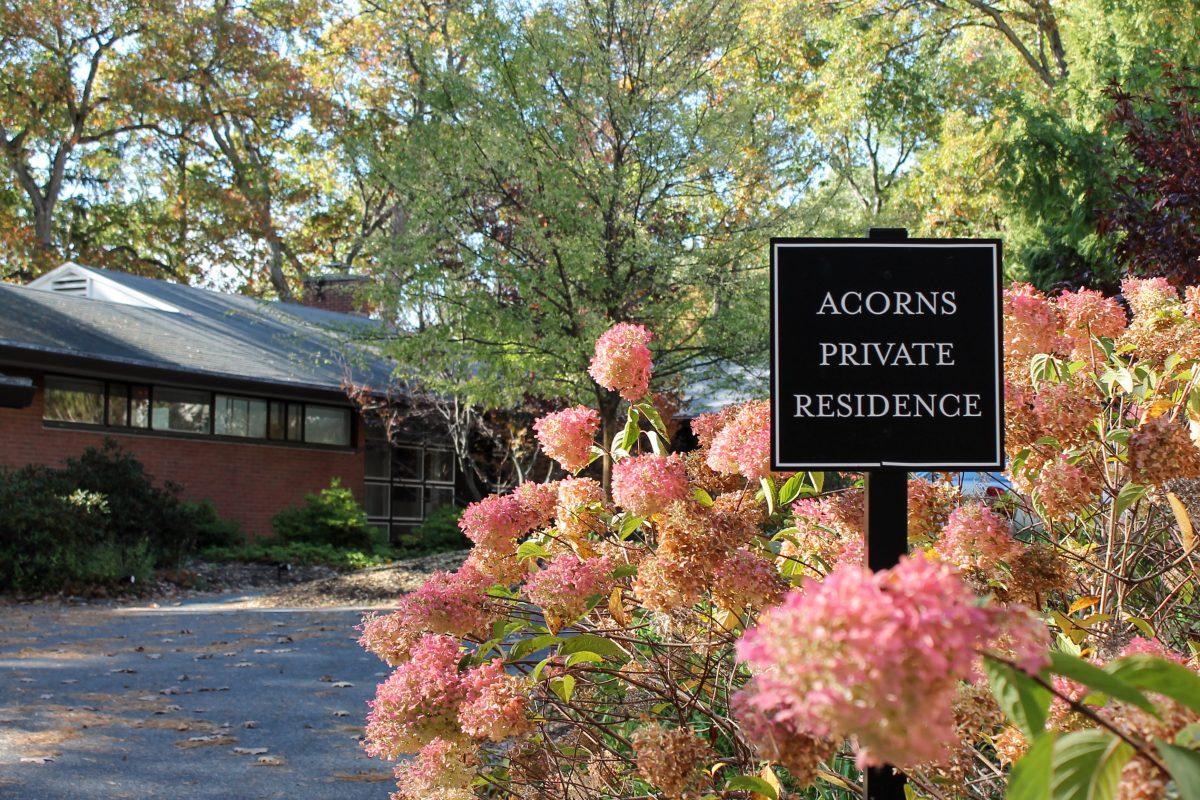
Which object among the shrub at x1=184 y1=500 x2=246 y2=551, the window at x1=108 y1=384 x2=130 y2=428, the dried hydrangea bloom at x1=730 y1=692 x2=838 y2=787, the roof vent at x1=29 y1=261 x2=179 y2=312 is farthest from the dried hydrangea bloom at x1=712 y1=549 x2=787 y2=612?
the roof vent at x1=29 y1=261 x2=179 y2=312

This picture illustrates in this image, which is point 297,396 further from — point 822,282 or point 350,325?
point 822,282

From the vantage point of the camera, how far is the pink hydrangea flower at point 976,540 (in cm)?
238

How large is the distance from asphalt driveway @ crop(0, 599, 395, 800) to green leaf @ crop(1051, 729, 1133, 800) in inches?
184

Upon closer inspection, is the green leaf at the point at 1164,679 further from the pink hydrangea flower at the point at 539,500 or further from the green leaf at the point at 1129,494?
the pink hydrangea flower at the point at 539,500

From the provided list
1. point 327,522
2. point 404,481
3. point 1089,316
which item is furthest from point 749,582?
point 404,481

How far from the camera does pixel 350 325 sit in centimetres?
1345

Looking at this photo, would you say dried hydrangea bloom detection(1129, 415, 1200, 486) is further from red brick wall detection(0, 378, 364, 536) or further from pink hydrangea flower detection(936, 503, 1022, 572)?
red brick wall detection(0, 378, 364, 536)

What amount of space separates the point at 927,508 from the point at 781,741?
1.24 meters

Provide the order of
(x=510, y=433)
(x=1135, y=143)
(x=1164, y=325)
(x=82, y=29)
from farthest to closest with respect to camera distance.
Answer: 1. (x=82, y=29)
2. (x=510, y=433)
3. (x=1135, y=143)
4. (x=1164, y=325)

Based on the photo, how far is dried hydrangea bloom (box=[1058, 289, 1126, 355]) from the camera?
332 cm

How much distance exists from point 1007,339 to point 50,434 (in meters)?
17.6

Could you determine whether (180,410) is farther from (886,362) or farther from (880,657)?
(880,657)

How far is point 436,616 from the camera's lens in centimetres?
282

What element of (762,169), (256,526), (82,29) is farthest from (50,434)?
(82,29)
